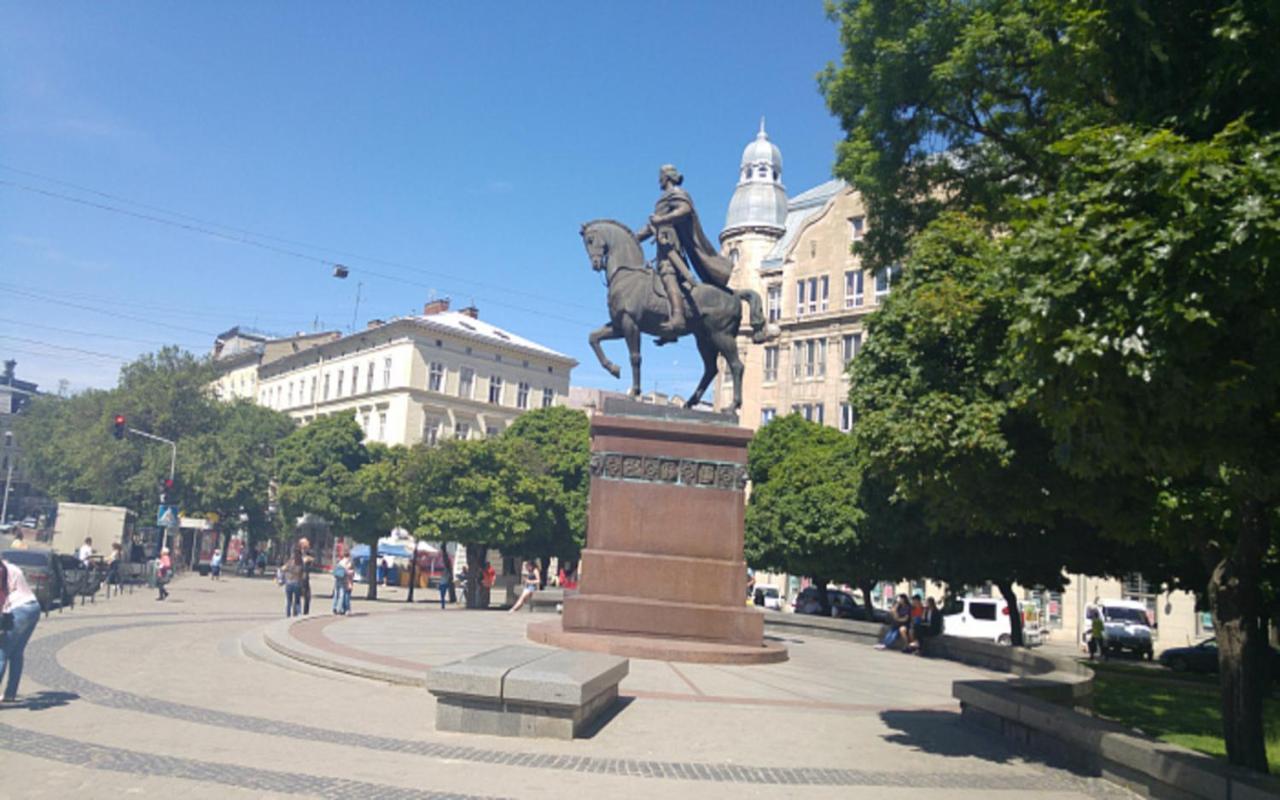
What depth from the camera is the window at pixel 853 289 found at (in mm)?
54731

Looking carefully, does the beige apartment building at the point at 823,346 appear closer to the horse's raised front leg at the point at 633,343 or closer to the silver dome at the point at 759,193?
the silver dome at the point at 759,193

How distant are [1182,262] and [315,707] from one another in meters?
8.81

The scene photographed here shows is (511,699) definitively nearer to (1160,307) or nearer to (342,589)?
(1160,307)

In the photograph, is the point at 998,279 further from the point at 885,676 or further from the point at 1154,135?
the point at 885,676

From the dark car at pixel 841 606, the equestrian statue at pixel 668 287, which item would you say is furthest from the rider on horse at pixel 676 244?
the dark car at pixel 841 606

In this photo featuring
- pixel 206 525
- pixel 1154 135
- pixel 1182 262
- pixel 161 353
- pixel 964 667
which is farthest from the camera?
pixel 161 353

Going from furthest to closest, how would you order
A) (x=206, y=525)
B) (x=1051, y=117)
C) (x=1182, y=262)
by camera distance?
(x=206, y=525) → (x=1051, y=117) → (x=1182, y=262)

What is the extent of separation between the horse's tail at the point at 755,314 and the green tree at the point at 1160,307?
986 centimetres

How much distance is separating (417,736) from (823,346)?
49.5 m

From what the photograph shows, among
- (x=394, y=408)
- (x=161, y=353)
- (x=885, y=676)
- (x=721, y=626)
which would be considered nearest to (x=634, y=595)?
(x=721, y=626)

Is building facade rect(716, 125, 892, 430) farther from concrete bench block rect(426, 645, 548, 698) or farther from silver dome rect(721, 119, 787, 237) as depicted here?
concrete bench block rect(426, 645, 548, 698)

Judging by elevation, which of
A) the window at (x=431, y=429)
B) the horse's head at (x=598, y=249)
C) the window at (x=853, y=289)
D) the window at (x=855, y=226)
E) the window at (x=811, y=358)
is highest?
the window at (x=855, y=226)

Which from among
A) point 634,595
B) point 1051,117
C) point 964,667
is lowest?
point 964,667

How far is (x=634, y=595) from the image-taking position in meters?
15.1
